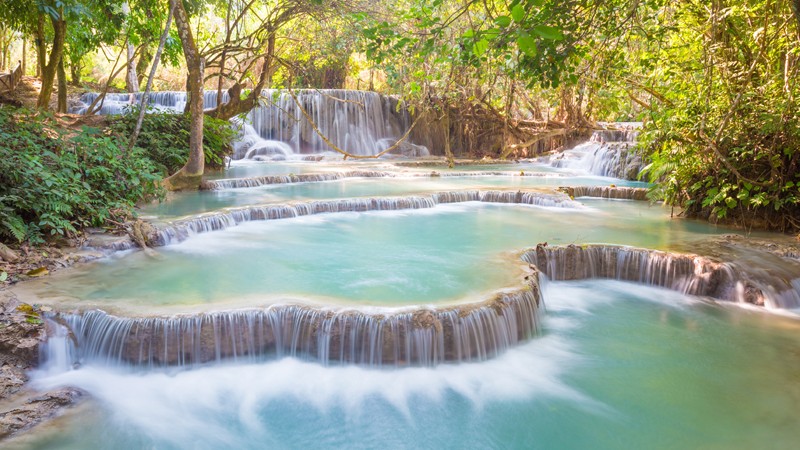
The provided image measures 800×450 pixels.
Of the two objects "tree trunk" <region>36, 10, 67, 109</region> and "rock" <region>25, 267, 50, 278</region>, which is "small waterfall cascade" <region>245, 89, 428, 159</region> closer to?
"tree trunk" <region>36, 10, 67, 109</region>

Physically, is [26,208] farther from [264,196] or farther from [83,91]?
[83,91]

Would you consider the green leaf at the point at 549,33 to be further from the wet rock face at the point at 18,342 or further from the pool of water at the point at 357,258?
the wet rock face at the point at 18,342

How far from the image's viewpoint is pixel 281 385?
433 centimetres

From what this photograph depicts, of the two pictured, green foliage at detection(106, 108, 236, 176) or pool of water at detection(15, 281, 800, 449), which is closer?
pool of water at detection(15, 281, 800, 449)

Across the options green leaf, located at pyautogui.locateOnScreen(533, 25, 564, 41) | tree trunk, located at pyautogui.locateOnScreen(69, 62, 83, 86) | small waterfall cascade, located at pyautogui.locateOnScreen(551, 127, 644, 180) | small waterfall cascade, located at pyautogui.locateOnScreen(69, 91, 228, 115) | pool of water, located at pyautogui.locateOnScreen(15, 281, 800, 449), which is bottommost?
pool of water, located at pyautogui.locateOnScreen(15, 281, 800, 449)

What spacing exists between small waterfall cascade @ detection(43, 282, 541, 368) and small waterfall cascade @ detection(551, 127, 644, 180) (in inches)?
428

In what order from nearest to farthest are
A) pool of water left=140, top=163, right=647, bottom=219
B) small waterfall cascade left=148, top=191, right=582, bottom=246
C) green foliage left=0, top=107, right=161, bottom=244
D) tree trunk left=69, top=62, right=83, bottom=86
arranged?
green foliage left=0, top=107, right=161, bottom=244 < small waterfall cascade left=148, top=191, right=582, bottom=246 < pool of water left=140, top=163, right=647, bottom=219 < tree trunk left=69, top=62, right=83, bottom=86

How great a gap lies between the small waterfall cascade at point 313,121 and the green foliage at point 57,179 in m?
10.3

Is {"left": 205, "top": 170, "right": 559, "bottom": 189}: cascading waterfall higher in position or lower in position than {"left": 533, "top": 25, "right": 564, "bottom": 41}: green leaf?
lower

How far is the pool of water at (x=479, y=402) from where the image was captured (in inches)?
149

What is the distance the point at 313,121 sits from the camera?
20.8 m

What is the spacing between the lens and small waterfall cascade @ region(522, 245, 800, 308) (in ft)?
19.8

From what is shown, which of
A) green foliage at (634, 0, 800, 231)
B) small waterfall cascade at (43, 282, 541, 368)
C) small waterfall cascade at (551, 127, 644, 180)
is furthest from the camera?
small waterfall cascade at (551, 127, 644, 180)

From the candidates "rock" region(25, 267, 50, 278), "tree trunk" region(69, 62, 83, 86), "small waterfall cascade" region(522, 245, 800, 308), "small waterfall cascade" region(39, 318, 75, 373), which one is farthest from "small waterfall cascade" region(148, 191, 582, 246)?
"tree trunk" region(69, 62, 83, 86)
